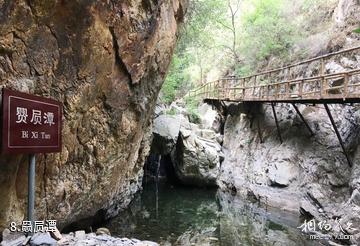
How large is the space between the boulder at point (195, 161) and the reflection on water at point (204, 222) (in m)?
1.70

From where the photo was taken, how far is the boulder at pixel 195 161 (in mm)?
16266

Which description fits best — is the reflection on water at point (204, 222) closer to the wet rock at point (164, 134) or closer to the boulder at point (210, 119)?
the wet rock at point (164, 134)

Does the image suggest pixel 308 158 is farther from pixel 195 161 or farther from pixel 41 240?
pixel 41 240

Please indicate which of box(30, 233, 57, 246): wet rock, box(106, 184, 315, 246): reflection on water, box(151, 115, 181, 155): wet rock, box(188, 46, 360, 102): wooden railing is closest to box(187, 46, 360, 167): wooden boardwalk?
box(188, 46, 360, 102): wooden railing

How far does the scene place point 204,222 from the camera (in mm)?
10992

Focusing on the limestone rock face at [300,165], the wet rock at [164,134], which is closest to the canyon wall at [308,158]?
the limestone rock face at [300,165]

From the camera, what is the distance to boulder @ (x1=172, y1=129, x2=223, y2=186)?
16.3 meters

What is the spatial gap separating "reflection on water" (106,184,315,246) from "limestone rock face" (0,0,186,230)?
7.27ft

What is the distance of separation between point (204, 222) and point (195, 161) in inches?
214

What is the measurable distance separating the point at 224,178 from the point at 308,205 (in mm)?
6101

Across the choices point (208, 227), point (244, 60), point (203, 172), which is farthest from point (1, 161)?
point (244, 60)

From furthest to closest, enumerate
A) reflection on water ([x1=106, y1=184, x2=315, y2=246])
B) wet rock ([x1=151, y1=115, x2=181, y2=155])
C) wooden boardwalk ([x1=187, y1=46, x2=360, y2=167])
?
wet rock ([x1=151, y1=115, x2=181, y2=155]) → wooden boardwalk ([x1=187, y1=46, x2=360, y2=167]) → reflection on water ([x1=106, y1=184, x2=315, y2=246])

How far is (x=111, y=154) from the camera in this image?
24.6ft

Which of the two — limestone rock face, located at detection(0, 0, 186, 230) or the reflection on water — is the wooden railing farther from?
limestone rock face, located at detection(0, 0, 186, 230)
